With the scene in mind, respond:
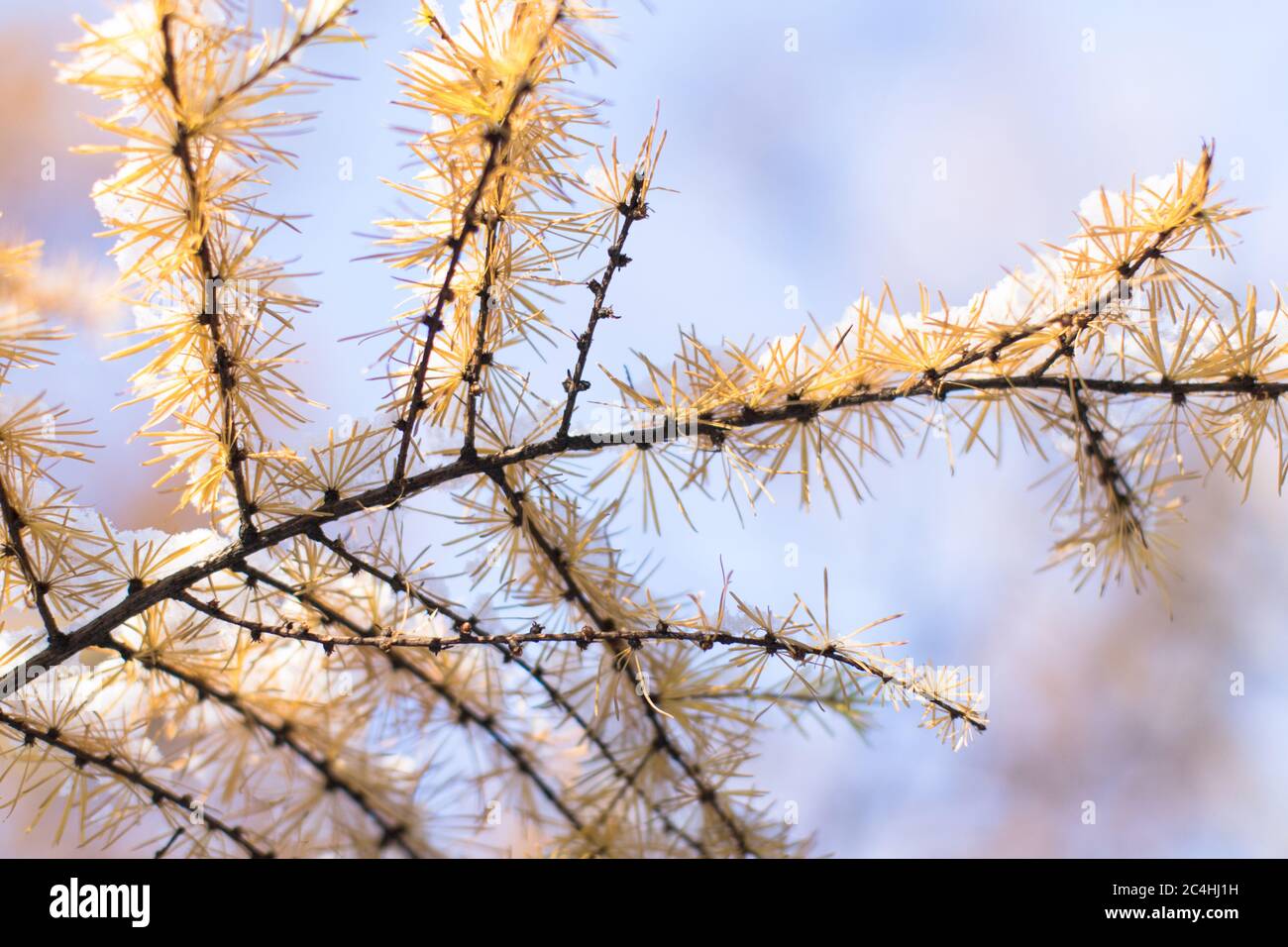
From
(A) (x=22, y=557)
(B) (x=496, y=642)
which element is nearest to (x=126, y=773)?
(A) (x=22, y=557)

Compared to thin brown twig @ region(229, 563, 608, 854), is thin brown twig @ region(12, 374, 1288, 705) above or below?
above

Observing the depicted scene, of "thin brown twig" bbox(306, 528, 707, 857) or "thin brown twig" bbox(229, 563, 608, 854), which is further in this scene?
"thin brown twig" bbox(229, 563, 608, 854)

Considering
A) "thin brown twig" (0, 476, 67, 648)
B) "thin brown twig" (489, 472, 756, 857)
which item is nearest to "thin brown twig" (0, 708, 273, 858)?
"thin brown twig" (0, 476, 67, 648)

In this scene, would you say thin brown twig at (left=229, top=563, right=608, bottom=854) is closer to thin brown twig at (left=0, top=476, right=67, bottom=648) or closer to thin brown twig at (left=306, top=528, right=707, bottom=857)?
thin brown twig at (left=306, top=528, right=707, bottom=857)

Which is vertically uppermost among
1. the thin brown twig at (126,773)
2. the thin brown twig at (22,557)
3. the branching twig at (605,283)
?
the branching twig at (605,283)

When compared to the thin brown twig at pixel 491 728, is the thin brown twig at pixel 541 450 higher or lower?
higher

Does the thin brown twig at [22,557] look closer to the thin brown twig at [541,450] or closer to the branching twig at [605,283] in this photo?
Answer: the thin brown twig at [541,450]

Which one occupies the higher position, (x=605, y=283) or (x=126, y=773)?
(x=605, y=283)

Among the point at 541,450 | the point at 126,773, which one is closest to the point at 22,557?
the point at 126,773

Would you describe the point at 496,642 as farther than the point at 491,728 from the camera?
No

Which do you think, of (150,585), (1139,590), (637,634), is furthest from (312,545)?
(1139,590)

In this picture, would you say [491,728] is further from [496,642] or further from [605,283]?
[605,283]

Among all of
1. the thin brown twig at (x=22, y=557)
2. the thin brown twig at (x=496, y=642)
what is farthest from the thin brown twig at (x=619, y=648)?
the thin brown twig at (x=22, y=557)
